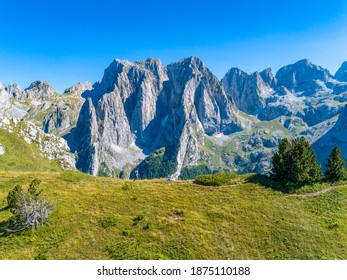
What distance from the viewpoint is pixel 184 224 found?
35000 millimetres

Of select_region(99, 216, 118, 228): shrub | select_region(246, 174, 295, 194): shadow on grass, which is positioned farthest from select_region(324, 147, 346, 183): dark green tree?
→ select_region(99, 216, 118, 228): shrub

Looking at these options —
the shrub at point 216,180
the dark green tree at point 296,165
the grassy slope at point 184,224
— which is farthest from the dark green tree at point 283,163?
the shrub at point 216,180

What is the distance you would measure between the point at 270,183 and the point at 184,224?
21012 mm

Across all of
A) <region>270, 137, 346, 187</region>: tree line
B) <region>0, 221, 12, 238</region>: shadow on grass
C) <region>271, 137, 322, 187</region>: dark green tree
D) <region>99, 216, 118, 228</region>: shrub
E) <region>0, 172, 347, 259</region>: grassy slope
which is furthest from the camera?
<region>270, 137, 346, 187</region>: tree line

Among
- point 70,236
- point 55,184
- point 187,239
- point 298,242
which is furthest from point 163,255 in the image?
point 55,184

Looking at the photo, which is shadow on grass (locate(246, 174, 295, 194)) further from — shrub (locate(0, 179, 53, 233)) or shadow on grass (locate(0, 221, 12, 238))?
shadow on grass (locate(0, 221, 12, 238))

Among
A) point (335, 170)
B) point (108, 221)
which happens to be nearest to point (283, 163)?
point (335, 170)

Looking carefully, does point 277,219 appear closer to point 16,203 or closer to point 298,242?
point 298,242

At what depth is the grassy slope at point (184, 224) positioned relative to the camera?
29688 millimetres

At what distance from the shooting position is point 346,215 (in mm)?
38688

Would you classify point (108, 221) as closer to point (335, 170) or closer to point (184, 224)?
point (184, 224)

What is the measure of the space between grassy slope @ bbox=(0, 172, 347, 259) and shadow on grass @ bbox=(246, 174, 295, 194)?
5.24 ft

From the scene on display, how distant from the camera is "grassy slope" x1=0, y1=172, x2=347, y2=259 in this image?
97.4ft

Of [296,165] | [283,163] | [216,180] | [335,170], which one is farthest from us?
[335,170]
